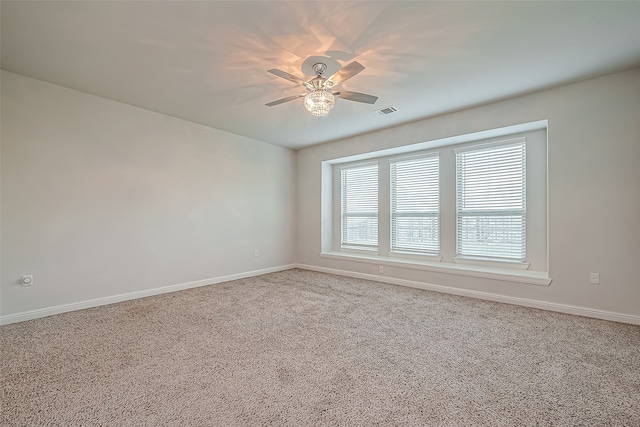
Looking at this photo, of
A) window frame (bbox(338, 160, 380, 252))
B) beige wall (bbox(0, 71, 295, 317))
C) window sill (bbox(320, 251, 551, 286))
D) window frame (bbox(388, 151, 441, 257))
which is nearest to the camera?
beige wall (bbox(0, 71, 295, 317))

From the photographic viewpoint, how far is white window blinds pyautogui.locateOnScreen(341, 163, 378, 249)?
555cm

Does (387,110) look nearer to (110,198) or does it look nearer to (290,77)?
(290,77)

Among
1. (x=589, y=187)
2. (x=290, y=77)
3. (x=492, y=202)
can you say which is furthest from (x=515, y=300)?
(x=290, y=77)

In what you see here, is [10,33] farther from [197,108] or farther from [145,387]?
[145,387]

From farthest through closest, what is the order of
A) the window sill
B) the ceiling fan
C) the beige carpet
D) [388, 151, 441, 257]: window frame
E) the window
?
[388, 151, 441, 257]: window frame
the window
the window sill
the ceiling fan
the beige carpet

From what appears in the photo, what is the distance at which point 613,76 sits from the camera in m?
3.02

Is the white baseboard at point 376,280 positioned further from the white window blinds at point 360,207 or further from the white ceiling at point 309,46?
the white ceiling at point 309,46

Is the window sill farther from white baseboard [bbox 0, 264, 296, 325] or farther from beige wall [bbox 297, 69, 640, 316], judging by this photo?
white baseboard [bbox 0, 264, 296, 325]

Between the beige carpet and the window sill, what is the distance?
439 millimetres

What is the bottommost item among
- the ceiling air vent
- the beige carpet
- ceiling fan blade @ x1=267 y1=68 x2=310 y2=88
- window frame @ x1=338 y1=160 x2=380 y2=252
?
the beige carpet

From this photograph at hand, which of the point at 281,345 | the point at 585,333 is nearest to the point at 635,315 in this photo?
the point at 585,333

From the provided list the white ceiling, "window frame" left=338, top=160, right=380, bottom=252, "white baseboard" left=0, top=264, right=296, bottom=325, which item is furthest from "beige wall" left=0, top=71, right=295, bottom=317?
"window frame" left=338, top=160, right=380, bottom=252

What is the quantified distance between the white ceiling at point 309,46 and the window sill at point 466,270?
91.1 inches

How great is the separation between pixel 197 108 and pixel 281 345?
3.31m
